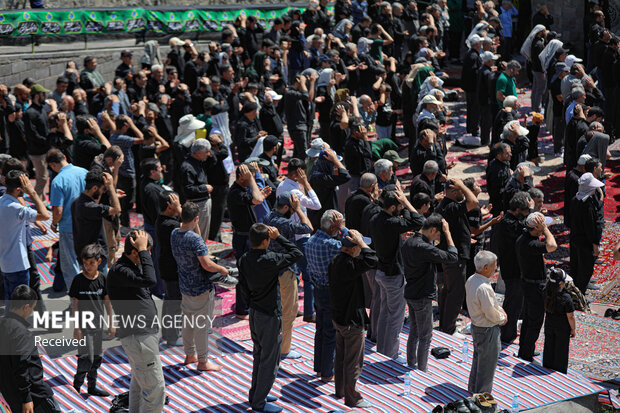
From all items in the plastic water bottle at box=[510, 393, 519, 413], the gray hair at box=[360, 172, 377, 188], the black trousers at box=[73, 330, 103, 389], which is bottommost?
the plastic water bottle at box=[510, 393, 519, 413]

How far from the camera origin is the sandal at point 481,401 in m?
7.87

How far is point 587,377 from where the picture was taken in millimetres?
9602

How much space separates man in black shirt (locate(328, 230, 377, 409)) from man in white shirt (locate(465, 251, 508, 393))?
3.59 ft

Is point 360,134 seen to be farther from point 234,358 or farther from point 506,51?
point 506,51

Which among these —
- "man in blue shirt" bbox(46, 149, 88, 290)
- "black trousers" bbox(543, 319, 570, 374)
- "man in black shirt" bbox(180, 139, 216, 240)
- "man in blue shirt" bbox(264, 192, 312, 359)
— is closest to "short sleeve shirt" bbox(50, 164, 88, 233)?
"man in blue shirt" bbox(46, 149, 88, 290)

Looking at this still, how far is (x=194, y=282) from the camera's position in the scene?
28.2 feet

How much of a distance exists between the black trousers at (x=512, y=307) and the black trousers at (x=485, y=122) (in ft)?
23.9

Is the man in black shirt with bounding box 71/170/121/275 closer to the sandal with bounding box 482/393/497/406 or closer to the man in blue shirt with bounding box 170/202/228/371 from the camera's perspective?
the man in blue shirt with bounding box 170/202/228/371

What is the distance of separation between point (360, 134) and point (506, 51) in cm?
1027

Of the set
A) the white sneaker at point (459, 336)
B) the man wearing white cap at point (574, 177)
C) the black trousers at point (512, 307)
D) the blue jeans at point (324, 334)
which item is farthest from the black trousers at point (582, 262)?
the blue jeans at point (324, 334)

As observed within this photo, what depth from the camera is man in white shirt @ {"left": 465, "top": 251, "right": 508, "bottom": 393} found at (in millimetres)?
8297

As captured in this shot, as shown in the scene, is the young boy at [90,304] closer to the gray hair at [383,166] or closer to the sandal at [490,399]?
the sandal at [490,399]

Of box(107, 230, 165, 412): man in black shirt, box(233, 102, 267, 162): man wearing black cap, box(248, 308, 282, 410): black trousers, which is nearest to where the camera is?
box(107, 230, 165, 412): man in black shirt

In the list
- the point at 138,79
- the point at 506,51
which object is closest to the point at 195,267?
the point at 138,79
